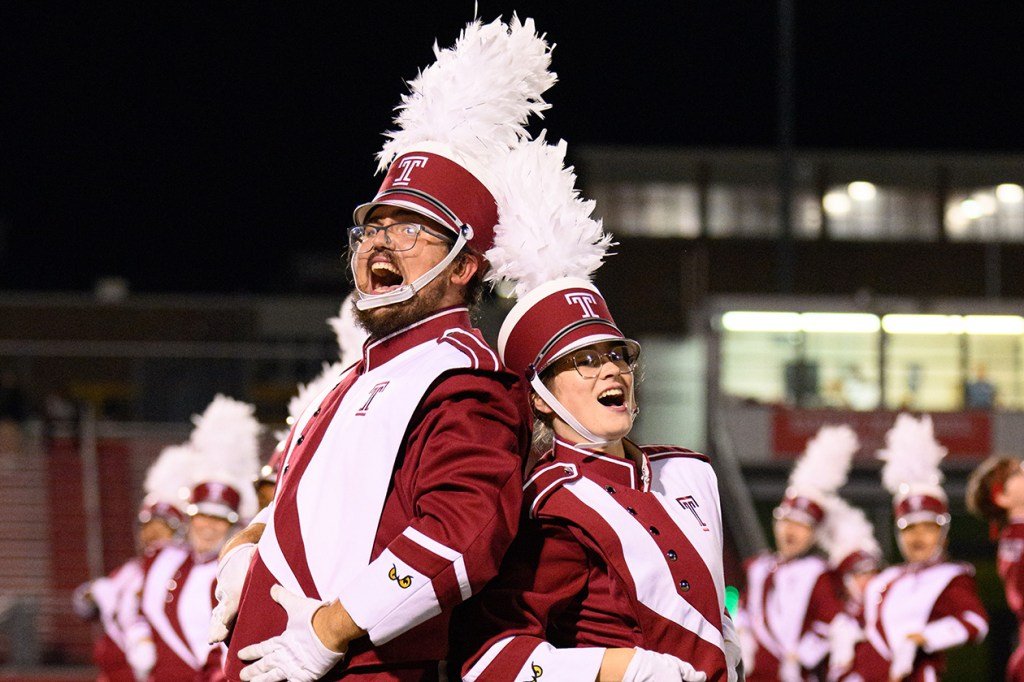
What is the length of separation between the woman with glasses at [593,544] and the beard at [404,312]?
0.30 metres

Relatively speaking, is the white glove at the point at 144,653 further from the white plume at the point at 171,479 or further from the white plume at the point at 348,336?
the white plume at the point at 348,336

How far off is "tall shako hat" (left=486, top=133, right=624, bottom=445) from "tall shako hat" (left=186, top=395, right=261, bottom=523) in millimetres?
3871

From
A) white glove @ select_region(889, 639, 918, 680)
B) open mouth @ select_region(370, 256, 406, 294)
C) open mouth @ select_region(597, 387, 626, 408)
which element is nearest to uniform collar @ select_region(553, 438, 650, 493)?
open mouth @ select_region(597, 387, 626, 408)

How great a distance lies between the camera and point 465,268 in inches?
129

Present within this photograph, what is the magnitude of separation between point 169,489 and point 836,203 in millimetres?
26186

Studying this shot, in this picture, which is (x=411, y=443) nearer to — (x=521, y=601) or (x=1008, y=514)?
(x=521, y=601)

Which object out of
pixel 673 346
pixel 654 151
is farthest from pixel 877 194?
pixel 673 346

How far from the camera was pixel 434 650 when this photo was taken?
9.70 feet

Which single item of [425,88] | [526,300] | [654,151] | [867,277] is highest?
[654,151]

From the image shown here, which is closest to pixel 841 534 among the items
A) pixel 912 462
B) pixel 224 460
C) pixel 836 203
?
pixel 912 462

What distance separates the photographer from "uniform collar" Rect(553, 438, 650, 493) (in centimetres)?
329

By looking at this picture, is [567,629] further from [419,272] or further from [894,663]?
[894,663]

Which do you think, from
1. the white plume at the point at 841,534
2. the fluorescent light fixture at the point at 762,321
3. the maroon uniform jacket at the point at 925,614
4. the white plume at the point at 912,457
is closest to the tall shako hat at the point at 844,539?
the white plume at the point at 841,534

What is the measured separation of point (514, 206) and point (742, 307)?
18018mm
